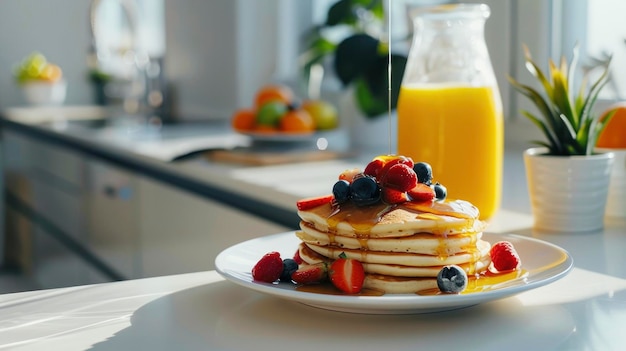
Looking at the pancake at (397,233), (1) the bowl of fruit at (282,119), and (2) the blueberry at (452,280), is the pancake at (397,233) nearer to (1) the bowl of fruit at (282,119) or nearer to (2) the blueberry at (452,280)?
(2) the blueberry at (452,280)

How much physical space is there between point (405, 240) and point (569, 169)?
1.58 ft

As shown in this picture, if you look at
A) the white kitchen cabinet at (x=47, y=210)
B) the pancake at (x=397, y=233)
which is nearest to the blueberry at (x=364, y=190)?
the pancake at (x=397, y=233)

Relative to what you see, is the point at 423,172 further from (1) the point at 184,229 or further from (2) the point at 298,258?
(1) the point at 184,229

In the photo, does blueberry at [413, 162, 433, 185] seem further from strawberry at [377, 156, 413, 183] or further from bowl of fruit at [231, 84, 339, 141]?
bowl of fruit at [231, 84, 339, 141]

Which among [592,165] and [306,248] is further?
[592,165]

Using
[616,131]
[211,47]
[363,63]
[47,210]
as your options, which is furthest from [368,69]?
[47,210]

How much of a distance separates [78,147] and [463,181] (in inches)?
73.1

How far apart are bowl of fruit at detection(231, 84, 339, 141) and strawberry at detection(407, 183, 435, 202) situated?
133cm

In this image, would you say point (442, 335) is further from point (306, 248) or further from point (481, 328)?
point (306, 248)

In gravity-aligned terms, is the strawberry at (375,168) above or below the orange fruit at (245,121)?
above

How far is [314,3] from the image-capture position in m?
3.19

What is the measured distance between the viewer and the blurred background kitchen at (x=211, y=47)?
1922mm

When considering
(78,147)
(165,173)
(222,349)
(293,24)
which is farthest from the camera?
(293,24)

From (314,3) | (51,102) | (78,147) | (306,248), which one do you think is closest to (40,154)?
(78,147)
